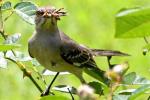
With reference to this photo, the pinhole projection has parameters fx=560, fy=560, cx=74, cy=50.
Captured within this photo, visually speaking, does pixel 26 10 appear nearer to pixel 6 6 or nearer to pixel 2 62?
pixel 6 6

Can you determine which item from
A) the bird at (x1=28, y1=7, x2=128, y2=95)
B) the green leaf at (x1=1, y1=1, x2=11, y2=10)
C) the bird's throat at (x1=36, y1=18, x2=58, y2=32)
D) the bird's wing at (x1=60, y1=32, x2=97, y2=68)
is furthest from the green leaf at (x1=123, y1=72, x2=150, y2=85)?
the bird's throat at (x1=36, y1=18, x2=58, y2=32)

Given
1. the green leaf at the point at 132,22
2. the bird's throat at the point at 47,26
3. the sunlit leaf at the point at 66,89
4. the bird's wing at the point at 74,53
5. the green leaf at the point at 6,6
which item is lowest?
the bird's wing at the point at 74,53

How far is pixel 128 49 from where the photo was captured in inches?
293

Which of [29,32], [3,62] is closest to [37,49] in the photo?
[3,62]

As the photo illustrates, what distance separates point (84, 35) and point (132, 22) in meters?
6.73

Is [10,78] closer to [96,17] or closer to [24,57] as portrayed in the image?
[96,17]

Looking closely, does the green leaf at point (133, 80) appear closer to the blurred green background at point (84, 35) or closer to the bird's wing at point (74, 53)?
the bird's wing at point (74, 53)

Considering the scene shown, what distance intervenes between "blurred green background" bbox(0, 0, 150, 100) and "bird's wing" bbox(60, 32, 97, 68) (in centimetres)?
352

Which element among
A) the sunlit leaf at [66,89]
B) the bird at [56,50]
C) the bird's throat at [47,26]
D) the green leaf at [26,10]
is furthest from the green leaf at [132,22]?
the bird's throat at [47,26]

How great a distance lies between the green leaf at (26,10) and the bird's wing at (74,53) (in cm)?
95

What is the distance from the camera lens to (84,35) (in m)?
7.73

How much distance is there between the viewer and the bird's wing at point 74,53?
280 centimetres

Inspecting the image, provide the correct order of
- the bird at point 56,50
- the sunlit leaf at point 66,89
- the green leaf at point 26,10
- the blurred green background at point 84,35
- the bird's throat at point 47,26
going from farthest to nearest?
the blurred green background at point 84,35
the bird's throat at point 47,26
the bird at point 56,50
the green leaf at point 26,10
the sunlit leaf at point 66,89

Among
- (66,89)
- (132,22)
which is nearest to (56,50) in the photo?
(66,89)
